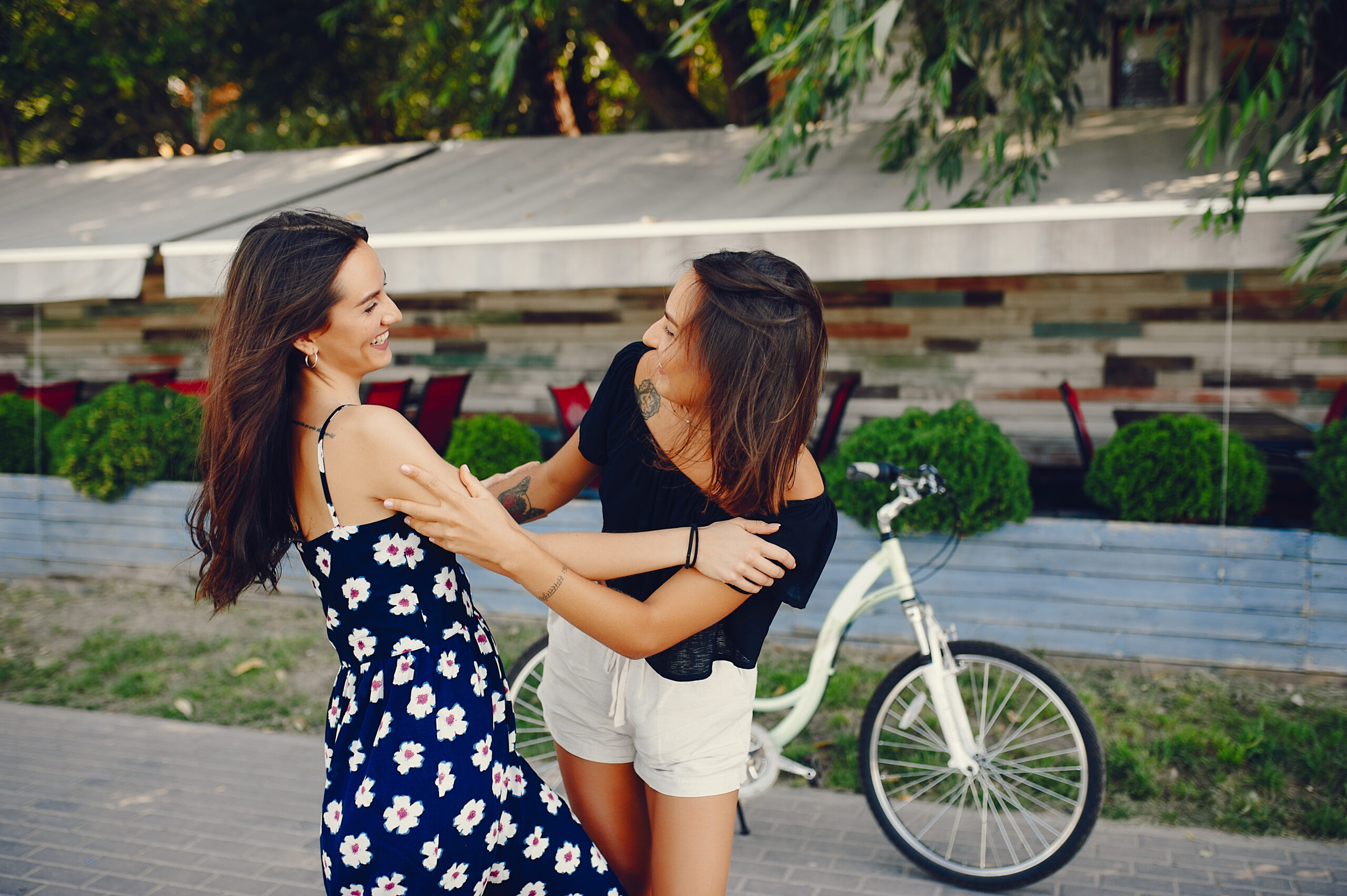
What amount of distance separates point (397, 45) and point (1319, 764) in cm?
1086

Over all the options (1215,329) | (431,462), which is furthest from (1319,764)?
(1215,329)

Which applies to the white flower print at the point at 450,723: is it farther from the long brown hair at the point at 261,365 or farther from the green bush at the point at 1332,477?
the green bush at the point at 1332,477

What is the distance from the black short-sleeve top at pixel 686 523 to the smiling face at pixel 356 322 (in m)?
0.52

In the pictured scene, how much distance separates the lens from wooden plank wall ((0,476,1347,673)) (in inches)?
171

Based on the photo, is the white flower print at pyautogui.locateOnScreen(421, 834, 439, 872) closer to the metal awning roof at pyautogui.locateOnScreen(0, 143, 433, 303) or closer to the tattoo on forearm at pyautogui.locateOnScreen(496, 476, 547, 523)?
the tattoo on forearm at pyautogui.locateOnScreen(496, 476, 547, 523)

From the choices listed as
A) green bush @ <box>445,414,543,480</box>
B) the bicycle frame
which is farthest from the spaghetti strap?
green bush @ <box>445,414,543,480</box>

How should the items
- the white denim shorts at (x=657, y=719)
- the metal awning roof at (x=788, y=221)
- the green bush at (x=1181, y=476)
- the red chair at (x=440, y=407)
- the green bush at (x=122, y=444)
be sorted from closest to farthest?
the white denim shorts at (x=657, y=719)
the metal awning roof at (x=788, y=221)
the green bush at (x=1181, y=476)
the green bush at (x=122, y=444)
the red chair at (x=440, y=407)

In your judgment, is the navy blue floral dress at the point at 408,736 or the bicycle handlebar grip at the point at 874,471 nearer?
the navy blue floral dress at the point at 408,736

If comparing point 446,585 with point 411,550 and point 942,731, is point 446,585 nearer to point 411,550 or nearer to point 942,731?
point 411,550

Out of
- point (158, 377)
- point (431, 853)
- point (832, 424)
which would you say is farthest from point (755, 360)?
point (158, 377)

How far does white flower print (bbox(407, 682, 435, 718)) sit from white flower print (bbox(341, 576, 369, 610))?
172 mm

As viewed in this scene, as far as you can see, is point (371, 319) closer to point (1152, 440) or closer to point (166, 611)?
point (1152, 440)

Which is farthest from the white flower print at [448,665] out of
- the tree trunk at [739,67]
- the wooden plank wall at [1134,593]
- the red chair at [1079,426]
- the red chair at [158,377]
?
the red chair at [158,377]

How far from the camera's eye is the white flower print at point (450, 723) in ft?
5.24
